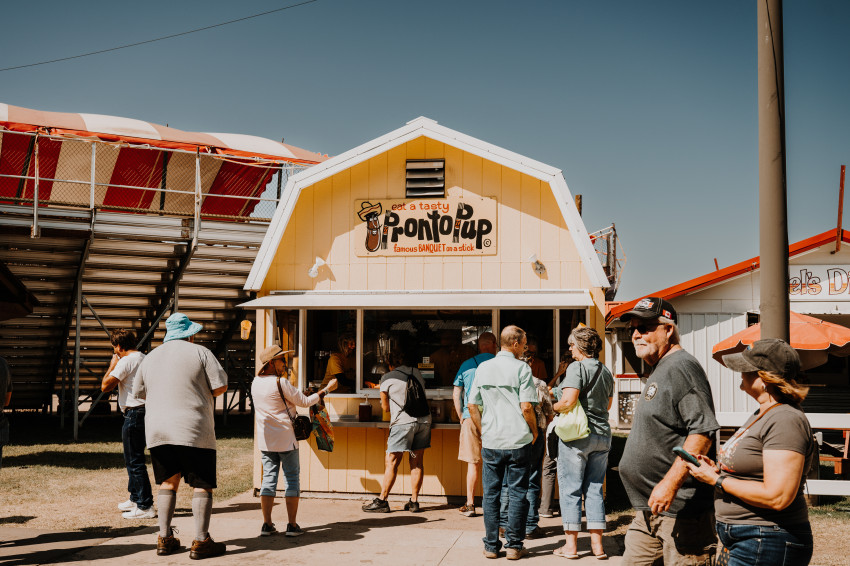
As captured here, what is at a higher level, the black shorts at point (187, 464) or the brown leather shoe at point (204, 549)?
the black shorts at point (187, 464)

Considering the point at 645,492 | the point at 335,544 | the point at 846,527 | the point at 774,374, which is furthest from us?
the point at 846,527

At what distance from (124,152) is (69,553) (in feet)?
33.4

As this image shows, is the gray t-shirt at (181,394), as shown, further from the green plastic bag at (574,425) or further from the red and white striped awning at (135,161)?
the red and white striped awning at (135,161)

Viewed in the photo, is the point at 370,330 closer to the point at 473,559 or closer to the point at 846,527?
the point at 473,559

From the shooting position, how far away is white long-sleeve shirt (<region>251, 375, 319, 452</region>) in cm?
698

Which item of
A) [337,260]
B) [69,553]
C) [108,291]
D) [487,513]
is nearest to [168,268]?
[108,291]

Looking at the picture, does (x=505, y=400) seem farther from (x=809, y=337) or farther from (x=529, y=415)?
(x=809, y=337)

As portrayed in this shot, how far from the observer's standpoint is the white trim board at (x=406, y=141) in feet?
28.2

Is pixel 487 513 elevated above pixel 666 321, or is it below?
below

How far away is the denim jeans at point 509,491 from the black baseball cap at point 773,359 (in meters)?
3.15

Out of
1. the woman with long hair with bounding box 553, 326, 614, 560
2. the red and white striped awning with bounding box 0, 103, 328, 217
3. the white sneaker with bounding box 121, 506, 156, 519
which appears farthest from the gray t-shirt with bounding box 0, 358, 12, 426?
the red and white striped awning with bounding box 0, 103, 328, 217

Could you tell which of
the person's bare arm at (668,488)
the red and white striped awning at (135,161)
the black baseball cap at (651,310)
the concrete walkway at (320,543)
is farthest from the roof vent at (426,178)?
the person's bare arm at (668,488)

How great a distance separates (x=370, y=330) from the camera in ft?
31.7

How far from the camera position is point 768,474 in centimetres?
312
